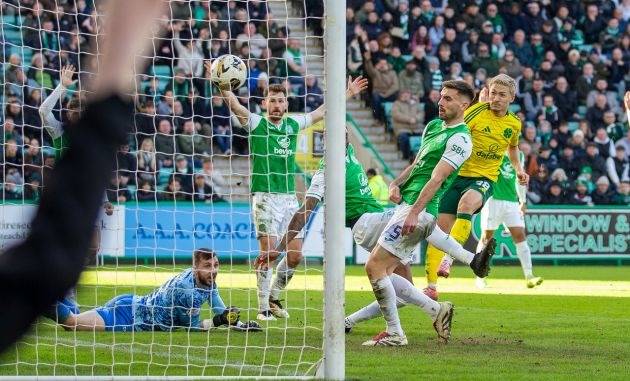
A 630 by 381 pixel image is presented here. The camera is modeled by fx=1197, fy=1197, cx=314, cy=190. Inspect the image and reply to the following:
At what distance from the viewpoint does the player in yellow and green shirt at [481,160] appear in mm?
12609

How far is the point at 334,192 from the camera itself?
7.03 metres

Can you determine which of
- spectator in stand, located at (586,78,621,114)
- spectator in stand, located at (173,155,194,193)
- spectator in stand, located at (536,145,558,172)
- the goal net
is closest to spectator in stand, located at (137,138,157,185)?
the goal net

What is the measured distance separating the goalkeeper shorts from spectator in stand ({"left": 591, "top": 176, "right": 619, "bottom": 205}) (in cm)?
1679

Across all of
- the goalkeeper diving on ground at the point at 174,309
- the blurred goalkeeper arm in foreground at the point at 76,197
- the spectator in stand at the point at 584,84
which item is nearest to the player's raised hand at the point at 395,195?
the goalkeeper diving on ground at the point at 174,309

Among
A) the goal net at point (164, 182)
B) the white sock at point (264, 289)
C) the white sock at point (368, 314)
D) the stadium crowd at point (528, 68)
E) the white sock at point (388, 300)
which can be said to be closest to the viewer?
the goal net at point (164, 182)

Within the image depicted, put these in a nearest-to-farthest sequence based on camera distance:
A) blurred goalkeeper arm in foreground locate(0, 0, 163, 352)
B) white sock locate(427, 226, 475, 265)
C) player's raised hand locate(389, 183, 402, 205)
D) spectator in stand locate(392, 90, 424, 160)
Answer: blurred goalkeeper arm in foreground locate(0, 0, 163, 352) → player's raised hand locate(389, 183, 402, 205) → white sock locate(427, 226, 475, 265) → spectator in stand locate(392, 90, 424, 160)

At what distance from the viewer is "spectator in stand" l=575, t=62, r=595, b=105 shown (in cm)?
2745

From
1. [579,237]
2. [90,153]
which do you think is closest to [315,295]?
[579,237]

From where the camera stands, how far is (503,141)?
13.1 meters

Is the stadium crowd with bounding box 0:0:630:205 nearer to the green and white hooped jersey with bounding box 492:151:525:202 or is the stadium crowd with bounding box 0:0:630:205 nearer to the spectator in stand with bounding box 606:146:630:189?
the spectator in stand with bounding box 606:146:630:189

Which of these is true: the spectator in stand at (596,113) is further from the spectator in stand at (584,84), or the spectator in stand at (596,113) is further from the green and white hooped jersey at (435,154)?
the green and white hooped jersey at (435,154)

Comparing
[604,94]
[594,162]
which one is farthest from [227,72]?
[604,94]

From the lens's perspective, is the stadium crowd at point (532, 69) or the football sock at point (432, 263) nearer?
the football sock at point (432, 263)

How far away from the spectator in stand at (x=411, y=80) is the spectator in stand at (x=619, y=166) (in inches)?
170
